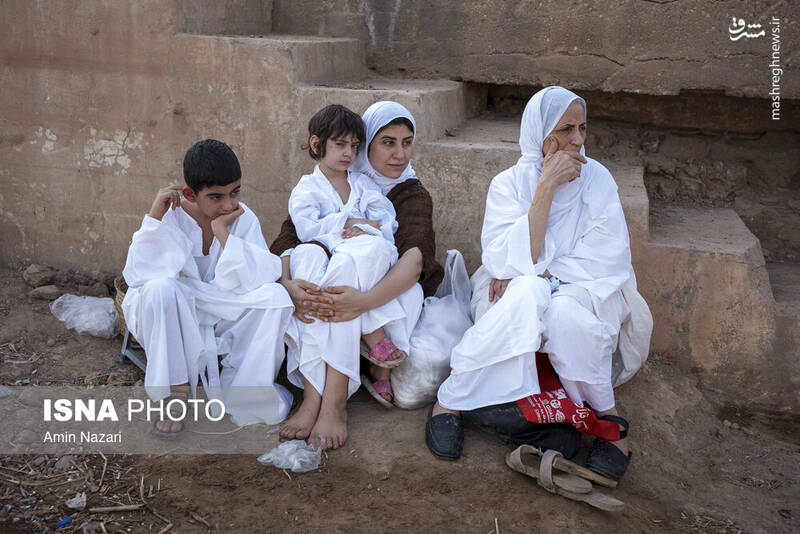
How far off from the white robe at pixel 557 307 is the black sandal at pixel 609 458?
119mm

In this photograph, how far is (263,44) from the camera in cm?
423

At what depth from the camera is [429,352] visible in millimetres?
3449

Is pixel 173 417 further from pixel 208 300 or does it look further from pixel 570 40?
pixel 570 40

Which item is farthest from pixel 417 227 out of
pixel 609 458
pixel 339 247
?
pixel 609 458

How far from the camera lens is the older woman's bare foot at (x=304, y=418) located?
10.5 ft

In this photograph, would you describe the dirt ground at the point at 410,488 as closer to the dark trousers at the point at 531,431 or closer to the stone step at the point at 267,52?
the dark trousers at the point at 531,431

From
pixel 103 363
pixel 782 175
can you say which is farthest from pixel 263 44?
pixel 782 175

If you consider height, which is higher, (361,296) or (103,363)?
(361,296)

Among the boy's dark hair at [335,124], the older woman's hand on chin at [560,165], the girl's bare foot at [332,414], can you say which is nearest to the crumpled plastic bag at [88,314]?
the girl's bare foot at [332,414]

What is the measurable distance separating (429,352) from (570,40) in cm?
238

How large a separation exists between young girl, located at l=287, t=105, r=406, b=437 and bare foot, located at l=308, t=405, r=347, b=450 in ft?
0.21

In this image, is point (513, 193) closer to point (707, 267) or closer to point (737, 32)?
point (707, 267)

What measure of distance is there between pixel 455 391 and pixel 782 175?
9.64ft

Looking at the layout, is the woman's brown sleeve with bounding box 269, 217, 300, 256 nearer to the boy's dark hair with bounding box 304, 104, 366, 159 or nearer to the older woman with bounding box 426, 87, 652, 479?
the boy's dark hair with bounding box 304, 104, 366, 159
